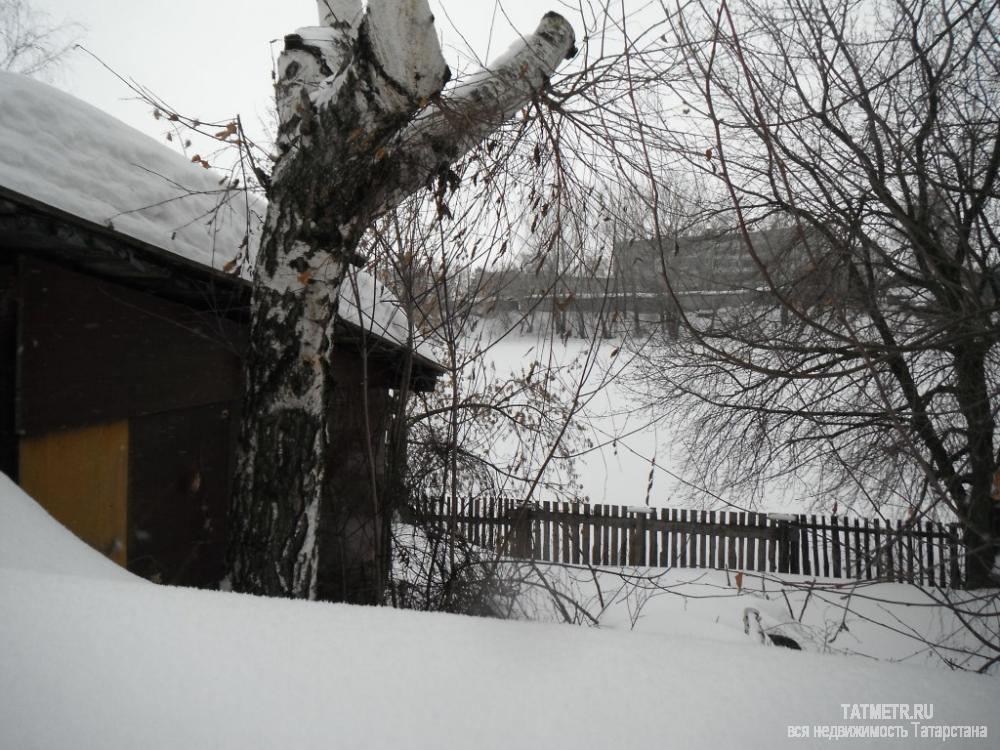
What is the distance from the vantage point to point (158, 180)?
142 inches

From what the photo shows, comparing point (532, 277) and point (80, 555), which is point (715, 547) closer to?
point (532, 277)

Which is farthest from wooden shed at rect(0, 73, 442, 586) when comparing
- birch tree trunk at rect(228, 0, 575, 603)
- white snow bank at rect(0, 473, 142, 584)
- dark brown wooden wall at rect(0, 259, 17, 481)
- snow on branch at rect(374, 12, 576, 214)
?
white snow bank at rect(0, 473, 142, 584)

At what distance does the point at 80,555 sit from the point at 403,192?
2077mm

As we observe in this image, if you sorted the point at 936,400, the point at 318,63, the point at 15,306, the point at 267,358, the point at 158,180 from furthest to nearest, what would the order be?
the point at 936,400
the point at 158,180
the point at 318,63
the point at 15,306
the point at 267,358

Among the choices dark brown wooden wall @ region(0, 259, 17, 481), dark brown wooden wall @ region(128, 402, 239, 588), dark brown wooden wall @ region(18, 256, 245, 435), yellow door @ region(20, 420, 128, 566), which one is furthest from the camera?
dark brown wooden wall @ region(128, 402, 239, 588)

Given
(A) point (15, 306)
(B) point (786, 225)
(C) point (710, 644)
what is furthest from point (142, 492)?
(B) point (786, 225)

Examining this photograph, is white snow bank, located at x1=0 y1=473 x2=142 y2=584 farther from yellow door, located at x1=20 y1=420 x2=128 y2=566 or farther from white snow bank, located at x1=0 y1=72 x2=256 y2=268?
yellow door, located at x1=20 y1=420 x2=128 y2=566

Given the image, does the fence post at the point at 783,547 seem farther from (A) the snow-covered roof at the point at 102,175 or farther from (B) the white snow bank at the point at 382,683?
(B) the white snow bank at the point at 382,683

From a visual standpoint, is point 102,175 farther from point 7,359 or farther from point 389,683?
point 389,683

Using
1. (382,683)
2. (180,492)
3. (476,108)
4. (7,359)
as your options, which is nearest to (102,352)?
(7,359)

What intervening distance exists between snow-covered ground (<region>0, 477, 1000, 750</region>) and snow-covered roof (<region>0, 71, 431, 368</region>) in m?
2.22

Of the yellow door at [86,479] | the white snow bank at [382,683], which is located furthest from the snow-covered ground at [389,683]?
the yellow door at [86,479]

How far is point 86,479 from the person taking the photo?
3646 millimetres

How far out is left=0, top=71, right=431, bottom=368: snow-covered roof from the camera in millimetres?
2693
